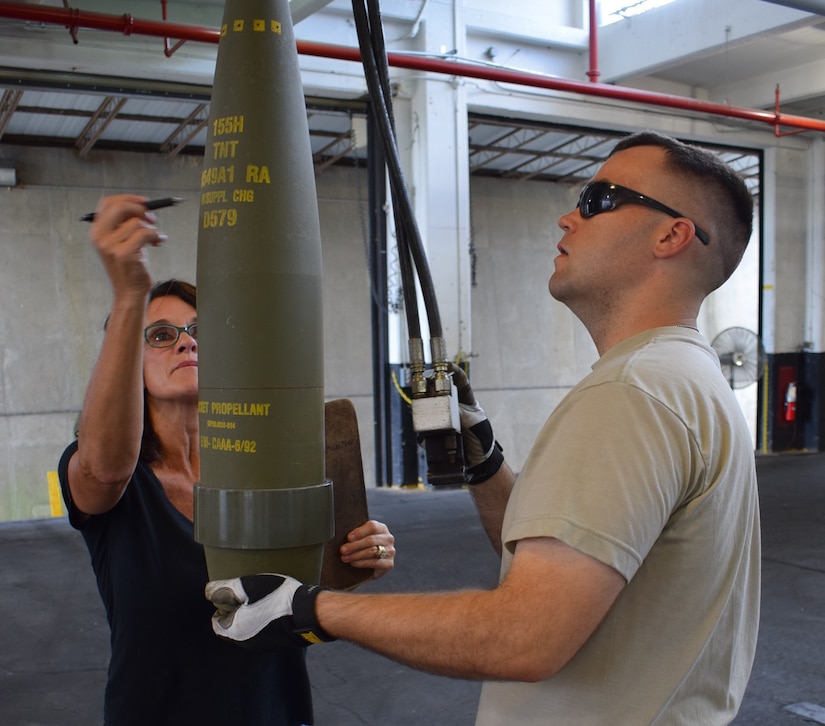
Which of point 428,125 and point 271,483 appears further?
point 428,125

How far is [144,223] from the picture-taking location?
1311 millimetres

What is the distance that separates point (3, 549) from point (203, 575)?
4.93 meters

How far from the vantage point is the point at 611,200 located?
1338 millimetres

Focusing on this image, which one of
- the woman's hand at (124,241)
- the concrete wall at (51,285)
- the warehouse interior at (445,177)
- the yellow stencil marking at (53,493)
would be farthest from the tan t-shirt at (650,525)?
the yellow stencil marking at (53,493)

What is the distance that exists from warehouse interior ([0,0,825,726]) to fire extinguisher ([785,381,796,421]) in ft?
0.11

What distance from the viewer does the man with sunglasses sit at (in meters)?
1.02

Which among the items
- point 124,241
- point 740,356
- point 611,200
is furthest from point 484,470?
point 740,356

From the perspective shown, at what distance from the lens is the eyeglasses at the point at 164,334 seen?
167 centimetres

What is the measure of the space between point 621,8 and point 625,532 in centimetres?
825

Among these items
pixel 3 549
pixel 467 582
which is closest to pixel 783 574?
pixel 467 582

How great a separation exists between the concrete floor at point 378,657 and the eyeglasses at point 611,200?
2.31 meters

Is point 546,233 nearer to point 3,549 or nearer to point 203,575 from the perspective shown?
point 3,549

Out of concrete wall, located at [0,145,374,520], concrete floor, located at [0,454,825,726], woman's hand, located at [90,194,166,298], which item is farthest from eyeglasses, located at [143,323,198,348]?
concrete wall, located at [0,145,374,520]

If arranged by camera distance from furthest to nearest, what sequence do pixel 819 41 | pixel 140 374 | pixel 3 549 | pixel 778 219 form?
pixel 778 219 → pixel 819 41 → pixel 3 549 → pixel 140 374
